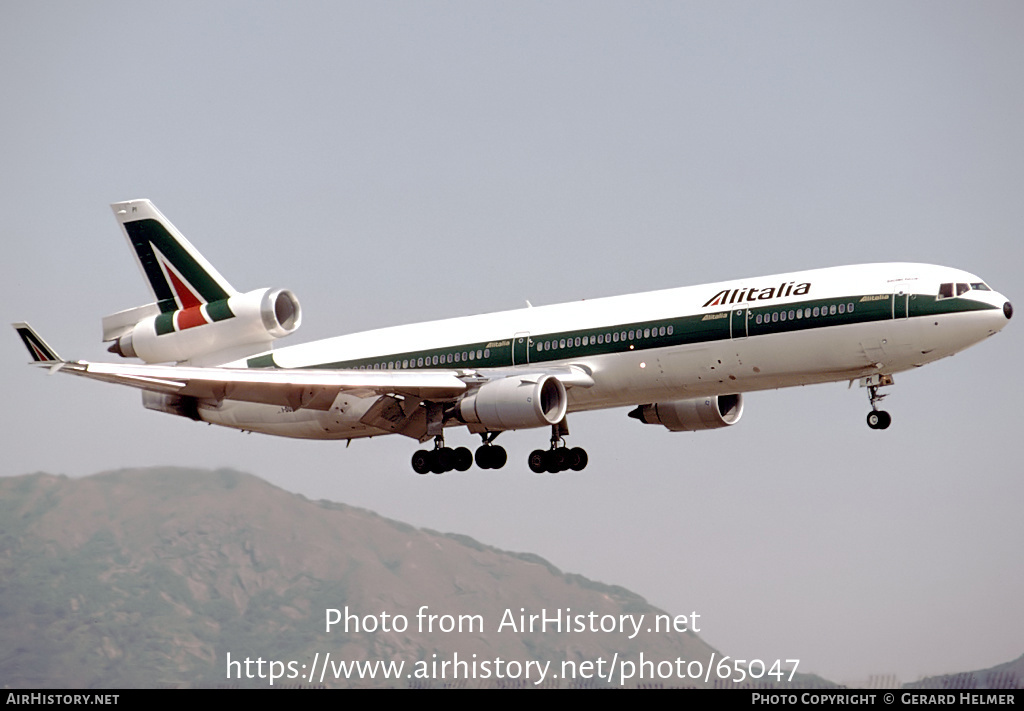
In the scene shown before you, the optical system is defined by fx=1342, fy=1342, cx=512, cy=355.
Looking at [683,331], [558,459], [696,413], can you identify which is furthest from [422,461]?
[696,413]

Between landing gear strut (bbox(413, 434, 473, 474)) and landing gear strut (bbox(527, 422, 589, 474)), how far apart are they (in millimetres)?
2352

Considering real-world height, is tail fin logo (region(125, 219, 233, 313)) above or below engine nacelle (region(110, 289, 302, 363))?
above

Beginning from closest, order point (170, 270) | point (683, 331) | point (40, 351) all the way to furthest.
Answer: point (40, 351) < point (683, 331) < point (170, 270)

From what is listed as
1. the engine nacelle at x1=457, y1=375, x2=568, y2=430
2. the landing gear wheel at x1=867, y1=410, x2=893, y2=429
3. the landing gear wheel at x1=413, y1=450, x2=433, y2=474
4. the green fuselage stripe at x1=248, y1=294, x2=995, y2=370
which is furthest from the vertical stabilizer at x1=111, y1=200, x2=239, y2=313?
the landing gear wheel at x1=867, y1=410, x2=893, y2=429

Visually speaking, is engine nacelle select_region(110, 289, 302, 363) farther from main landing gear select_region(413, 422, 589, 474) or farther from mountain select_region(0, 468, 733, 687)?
mountain select_region(0, 468, 733, 687)

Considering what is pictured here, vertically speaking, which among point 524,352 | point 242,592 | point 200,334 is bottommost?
point 242,592

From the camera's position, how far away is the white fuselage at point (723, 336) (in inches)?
1585

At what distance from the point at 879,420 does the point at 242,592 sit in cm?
10527

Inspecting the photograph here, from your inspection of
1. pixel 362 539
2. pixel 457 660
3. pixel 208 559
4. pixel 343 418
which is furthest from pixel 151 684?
pixel 343 418

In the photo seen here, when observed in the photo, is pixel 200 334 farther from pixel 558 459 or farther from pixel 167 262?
pixel 558 459

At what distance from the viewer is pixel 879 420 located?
4222 cm

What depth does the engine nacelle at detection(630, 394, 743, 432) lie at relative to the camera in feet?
166

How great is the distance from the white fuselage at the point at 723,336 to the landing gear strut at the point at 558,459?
6.49 ft
